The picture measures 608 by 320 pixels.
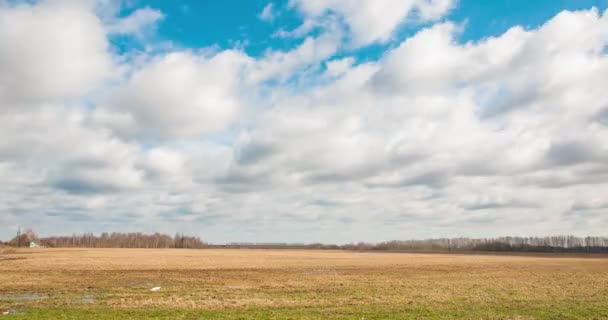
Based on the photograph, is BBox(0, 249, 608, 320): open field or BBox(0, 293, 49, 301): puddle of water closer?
BBox(0, 249, 608, 320): open field

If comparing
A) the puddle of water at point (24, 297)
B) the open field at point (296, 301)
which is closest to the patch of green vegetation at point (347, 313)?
the open field at point (296, 301)

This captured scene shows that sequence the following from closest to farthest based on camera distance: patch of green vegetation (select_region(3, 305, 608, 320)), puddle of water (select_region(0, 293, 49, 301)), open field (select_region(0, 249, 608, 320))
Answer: patch of green vegetation (select_region(3, 305, 608, 320)), open field (select_region(0, 249, 608, 320)), puddle of water (select_region(0, 293, 49, 301))

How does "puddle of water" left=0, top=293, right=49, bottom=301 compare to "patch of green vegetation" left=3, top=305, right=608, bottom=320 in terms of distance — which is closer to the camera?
"patch of green vegetation" left=3, top=305, right=608, bottom=320

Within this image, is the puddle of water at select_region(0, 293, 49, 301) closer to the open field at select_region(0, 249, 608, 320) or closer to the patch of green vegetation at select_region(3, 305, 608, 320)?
the open field at select_region(0, 249, 608, 320)

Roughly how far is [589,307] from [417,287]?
1350cm

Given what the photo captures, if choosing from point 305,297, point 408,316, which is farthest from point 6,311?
point 408,316

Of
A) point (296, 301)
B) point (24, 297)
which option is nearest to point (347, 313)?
point (296, 301)

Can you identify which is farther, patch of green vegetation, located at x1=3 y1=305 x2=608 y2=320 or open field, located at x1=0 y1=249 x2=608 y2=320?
open field, located at x1=0 y1=249 x2=608 y2=320

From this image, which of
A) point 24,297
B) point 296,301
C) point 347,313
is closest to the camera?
point 347,313

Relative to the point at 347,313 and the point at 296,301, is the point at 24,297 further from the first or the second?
the point at 347,313

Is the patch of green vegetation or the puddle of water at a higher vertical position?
the patch of green vegetation

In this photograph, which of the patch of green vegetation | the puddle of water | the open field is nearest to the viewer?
the patch of green vegetation

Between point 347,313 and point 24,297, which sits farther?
point 24,297

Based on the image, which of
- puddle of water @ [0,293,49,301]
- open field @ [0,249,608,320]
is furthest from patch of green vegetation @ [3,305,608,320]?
puddle of water @ [0,293,49,301]
